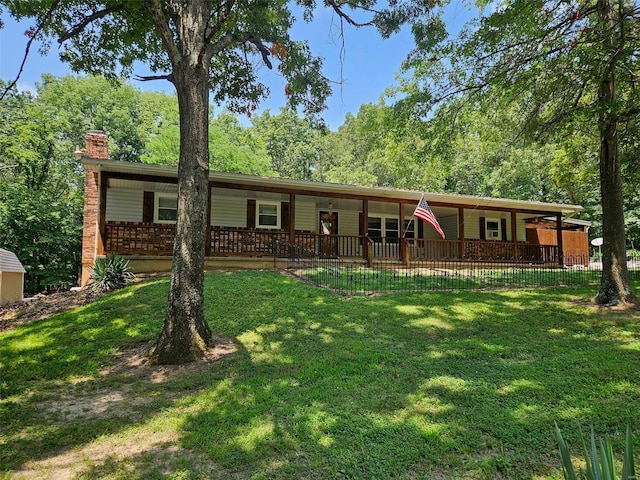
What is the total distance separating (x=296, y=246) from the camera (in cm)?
1337

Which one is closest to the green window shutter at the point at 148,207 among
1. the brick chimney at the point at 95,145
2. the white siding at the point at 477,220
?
the brick chimney at the point at 95,145

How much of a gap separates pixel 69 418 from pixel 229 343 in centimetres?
235

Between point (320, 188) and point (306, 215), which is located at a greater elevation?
point (320, 188)

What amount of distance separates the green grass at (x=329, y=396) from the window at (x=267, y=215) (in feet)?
27.3

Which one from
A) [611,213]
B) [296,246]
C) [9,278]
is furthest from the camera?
[296,246]

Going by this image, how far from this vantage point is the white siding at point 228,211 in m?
14.9

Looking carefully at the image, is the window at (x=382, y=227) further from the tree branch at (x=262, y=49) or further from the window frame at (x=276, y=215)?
the tree branch at (x=262, y=49)

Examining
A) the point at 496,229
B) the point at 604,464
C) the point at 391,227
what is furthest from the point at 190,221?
the point at 496,229

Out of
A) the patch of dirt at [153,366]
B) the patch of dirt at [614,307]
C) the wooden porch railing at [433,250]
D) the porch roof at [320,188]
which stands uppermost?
the porch roof at [320,188]

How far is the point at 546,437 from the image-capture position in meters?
3.16

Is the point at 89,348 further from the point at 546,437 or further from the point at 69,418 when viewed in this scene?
the point at 546,437

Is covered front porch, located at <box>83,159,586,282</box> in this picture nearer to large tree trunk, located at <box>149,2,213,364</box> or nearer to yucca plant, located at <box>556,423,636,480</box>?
large tree trunk, located at <box>149,2,213,364</box>

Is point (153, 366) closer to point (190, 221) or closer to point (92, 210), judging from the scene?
point (190, 221)

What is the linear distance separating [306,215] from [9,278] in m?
10.3
